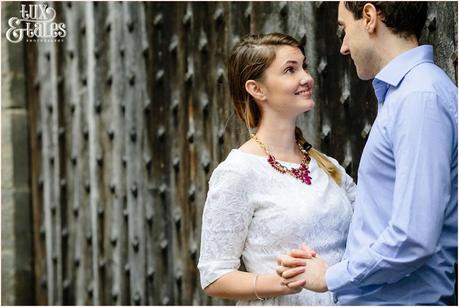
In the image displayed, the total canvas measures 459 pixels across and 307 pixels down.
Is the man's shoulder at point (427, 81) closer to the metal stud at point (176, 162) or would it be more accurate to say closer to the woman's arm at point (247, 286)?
the woman's arm at point (247, 286)

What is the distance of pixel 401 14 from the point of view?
3031 mm

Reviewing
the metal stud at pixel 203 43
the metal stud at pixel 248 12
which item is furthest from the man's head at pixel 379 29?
the metal stud at pixel 203 43

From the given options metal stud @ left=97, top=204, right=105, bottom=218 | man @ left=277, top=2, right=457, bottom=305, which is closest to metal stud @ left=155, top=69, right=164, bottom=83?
metal stud @ left=97, top=204, right=105, bottom=218

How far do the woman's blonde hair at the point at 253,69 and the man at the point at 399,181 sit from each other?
478mm

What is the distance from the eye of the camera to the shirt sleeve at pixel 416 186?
2.81 m

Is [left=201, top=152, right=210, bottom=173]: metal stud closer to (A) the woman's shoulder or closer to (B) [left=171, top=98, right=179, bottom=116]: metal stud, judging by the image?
(B) [left=171, top=98, right=179, bottom=116]: metal stud

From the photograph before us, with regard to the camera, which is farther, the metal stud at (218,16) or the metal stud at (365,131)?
the metal stud at (218,16)

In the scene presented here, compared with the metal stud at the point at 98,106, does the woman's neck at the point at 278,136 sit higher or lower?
higher

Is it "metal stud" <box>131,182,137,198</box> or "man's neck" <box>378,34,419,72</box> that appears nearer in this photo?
"man's neck" <box>378,34,419,72</box>

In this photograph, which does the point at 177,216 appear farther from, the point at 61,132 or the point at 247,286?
the point at 247,286

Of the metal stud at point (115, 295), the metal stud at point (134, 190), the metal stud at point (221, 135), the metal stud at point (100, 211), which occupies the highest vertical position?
the metal stud at point (221, 135)

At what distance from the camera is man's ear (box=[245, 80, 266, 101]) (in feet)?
12.0

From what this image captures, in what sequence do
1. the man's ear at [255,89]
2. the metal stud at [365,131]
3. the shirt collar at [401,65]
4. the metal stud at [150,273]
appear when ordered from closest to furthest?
1. the shirt collar at [401,65]
2. the man's ear at [255,89]
3. the metal stud at [365,131]
4. the metal stud at [150,273]

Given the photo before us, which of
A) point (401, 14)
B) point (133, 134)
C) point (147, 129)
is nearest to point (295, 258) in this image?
point (401, 14)
